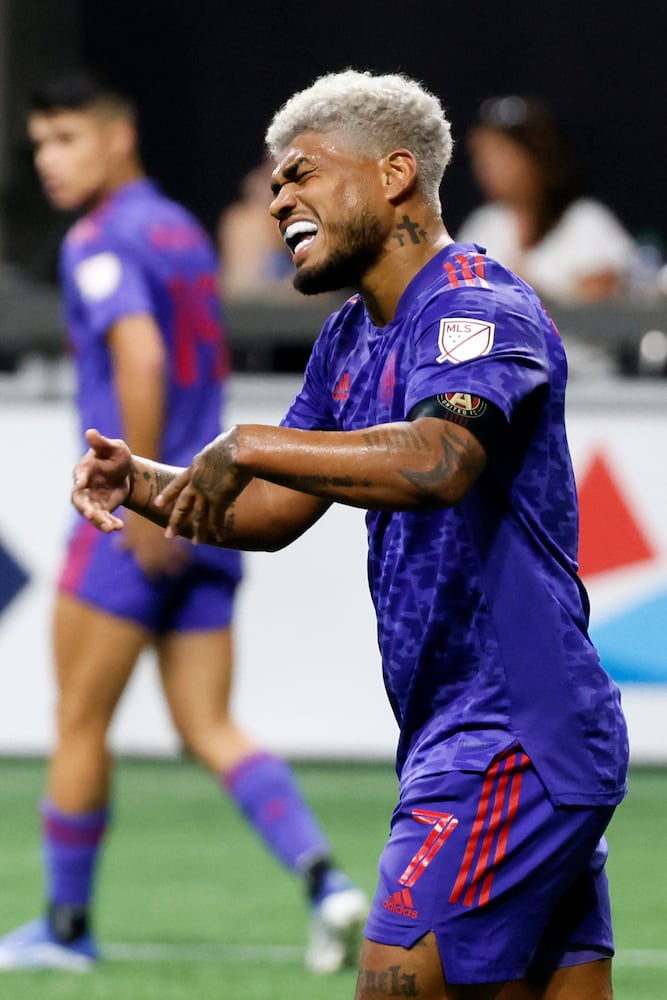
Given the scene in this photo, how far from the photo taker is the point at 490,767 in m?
3.17

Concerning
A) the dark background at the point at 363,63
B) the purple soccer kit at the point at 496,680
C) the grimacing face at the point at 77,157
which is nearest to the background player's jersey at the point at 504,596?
the purple soccer kit at the point at 496,680

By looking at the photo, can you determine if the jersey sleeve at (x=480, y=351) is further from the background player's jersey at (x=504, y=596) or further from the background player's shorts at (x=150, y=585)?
the background player's shorts at (x=150, y=585)

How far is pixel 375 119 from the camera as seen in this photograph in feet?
10.9

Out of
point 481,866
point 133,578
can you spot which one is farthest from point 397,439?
point 133,578

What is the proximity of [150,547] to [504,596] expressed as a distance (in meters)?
2.59

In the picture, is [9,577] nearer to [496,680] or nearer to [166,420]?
[166,420]

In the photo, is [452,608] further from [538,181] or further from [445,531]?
[538,181]

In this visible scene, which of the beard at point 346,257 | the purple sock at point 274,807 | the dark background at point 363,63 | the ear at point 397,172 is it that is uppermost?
the dark background at point 363,63

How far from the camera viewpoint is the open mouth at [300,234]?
10.8ft

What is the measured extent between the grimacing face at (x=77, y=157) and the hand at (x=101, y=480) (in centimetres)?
267

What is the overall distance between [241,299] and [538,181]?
1.47 meters

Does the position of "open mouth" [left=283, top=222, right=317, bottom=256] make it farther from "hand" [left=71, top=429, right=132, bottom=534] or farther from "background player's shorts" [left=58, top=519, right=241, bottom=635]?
"background player's shorts" [left=58, top=519, right=241, bottom=635]

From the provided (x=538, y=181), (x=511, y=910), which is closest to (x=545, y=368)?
(x=511, y=910)

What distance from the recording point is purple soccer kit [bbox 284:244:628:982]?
315cm
